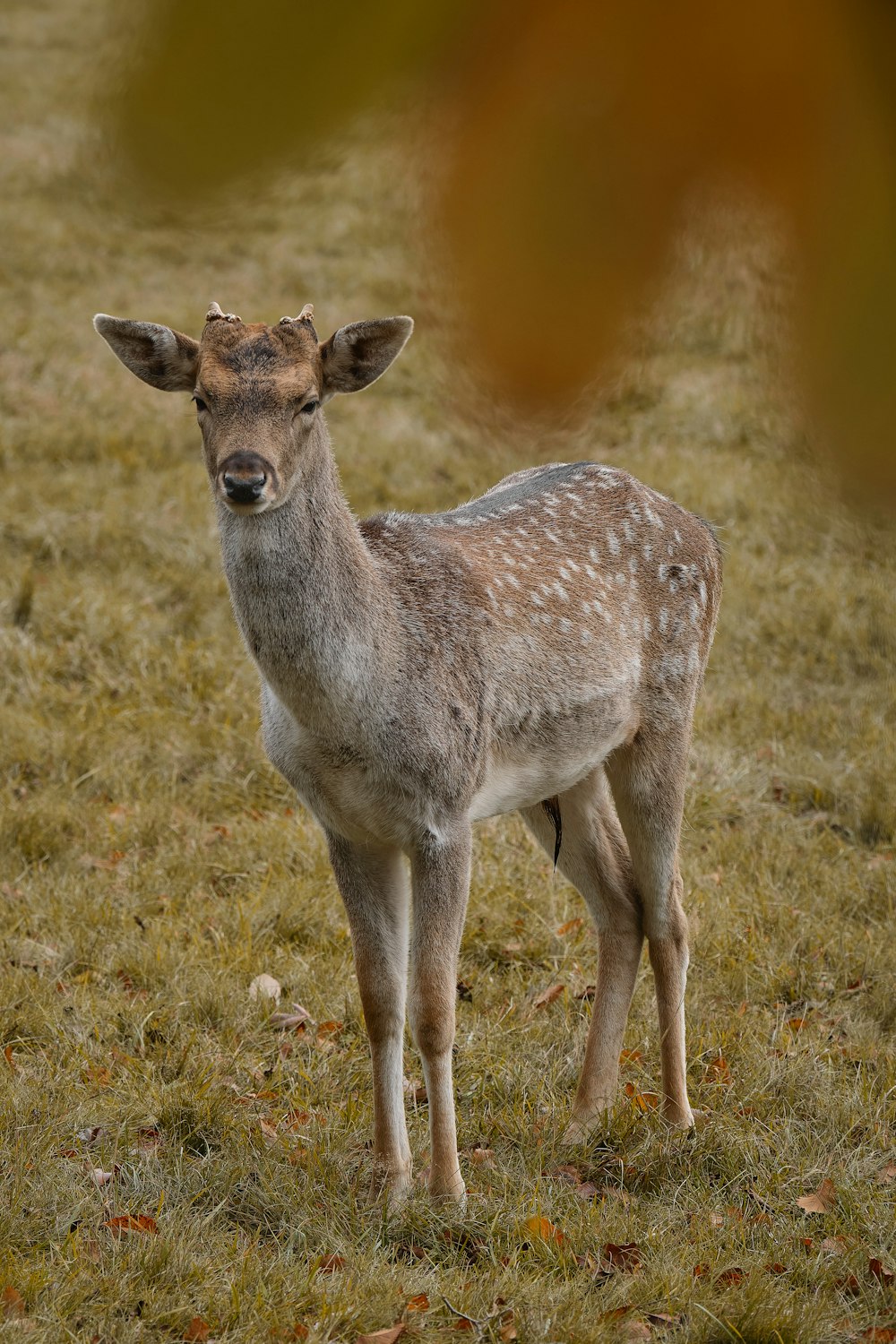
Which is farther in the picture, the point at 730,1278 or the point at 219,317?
the point at 219,317

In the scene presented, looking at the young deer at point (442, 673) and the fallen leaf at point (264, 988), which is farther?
the fallen leaf at point (264, 988)

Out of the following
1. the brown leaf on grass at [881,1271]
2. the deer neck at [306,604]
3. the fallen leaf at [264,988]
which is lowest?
the brown leaf on grass at [881,1271]

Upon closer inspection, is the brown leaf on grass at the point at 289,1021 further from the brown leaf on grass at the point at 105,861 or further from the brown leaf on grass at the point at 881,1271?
the brown leaf on grass at the point at 881,1271

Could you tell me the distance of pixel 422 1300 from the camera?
12.0 ft

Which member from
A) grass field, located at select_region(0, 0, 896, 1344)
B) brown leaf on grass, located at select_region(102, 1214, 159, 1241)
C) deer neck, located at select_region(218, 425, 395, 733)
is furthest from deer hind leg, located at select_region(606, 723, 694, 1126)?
brown leaf on grass, located at select_region(102, 1214, 159, 1241)

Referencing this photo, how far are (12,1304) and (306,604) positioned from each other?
1920mm

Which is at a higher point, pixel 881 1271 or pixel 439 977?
pixel 439 977

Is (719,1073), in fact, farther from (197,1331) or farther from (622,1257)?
(197,1331)

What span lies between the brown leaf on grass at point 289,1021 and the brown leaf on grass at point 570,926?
1.14 metres

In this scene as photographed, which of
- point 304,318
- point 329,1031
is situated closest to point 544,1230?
point 329,1031

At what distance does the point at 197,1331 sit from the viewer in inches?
140

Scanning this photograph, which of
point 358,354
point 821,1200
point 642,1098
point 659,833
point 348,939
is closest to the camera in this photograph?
point 358,354

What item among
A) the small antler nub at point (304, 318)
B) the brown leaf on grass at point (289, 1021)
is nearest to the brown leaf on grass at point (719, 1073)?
the brown leaf on grass at point (289, 1021)

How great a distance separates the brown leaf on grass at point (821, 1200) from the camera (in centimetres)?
410
